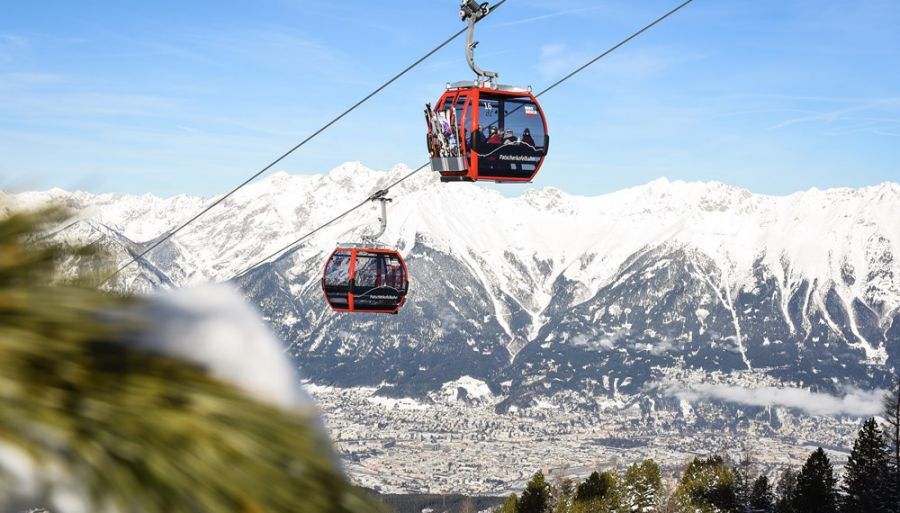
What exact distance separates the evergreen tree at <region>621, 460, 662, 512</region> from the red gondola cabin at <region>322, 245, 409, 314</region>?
38.7 metres

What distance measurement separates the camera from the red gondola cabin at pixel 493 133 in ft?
65.5

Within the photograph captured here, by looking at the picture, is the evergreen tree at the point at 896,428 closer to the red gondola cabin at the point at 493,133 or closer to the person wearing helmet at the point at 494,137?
the red gondola cabin at the point at 493,133

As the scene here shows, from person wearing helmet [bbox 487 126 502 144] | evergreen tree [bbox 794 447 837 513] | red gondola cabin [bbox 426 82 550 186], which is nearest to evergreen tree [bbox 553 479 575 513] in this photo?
evergreen tree [bbox 794 447 837 513]

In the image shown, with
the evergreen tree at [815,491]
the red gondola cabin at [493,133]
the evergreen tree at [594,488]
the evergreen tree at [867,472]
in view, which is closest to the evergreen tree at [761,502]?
the evergreen tree at [815,491]

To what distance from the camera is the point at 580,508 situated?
62.2 m

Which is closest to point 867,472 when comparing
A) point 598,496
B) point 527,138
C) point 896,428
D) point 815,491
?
point 815,491

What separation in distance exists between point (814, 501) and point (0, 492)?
206ft

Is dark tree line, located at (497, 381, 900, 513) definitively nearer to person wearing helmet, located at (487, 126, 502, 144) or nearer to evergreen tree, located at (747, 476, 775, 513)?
evergreen tree, located at (747, 476, 775, 513)

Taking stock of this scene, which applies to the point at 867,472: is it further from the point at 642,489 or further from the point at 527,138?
the point at 527,138

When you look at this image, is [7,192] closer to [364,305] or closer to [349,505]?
[349,505]

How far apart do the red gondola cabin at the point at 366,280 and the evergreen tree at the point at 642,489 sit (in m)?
38.7

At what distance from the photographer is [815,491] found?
58031 millimetres

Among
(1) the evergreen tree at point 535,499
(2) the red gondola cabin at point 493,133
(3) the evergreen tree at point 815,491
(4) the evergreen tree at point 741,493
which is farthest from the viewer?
(4) the evergreen tree at point 741,493

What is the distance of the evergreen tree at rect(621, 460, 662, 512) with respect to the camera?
210 ft
